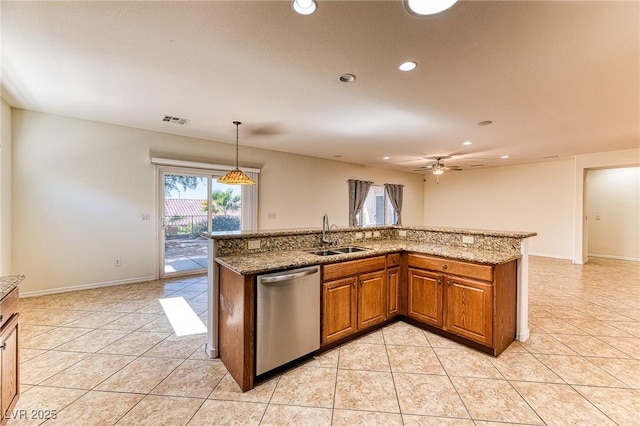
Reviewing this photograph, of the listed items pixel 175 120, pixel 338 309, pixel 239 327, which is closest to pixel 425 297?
pixel 338 309

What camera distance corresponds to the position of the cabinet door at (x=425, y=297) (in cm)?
278

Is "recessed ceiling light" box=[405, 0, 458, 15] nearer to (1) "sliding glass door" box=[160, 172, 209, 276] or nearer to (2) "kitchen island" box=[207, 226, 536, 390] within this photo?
(2) "kitchen island" box=[207, 226, 536, 390]

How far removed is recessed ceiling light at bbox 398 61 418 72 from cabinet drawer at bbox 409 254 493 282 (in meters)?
1.84

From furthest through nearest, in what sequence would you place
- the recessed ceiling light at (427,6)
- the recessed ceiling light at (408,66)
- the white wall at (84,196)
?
the white wall at (84,196), the recessed ceiling light at (408,66), the recessed ceiling light at (427,6)

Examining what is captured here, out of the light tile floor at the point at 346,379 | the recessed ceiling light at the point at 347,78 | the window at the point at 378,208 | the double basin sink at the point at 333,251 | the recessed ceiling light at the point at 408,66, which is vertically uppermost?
the recessed ceiling light at the point at 347,78

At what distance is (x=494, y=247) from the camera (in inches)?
112

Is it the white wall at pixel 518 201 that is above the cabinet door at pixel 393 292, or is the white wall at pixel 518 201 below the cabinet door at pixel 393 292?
above

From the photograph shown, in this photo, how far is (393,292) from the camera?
3.04 m

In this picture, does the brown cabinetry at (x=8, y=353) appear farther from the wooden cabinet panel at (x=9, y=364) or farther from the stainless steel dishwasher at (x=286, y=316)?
the stainless steel dishwasher at (x=286, y=316)

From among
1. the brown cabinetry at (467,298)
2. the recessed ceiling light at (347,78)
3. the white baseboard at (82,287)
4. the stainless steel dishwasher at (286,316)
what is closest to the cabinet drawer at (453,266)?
the brown cabinetry at (467,298)

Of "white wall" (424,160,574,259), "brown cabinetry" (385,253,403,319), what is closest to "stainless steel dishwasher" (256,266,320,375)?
"brown cabinetry" (385,253,403,319)

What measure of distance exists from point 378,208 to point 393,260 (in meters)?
5.83

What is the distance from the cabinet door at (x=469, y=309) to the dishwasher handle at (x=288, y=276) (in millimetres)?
1428

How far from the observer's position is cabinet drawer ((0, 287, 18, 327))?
1426 millimetres
